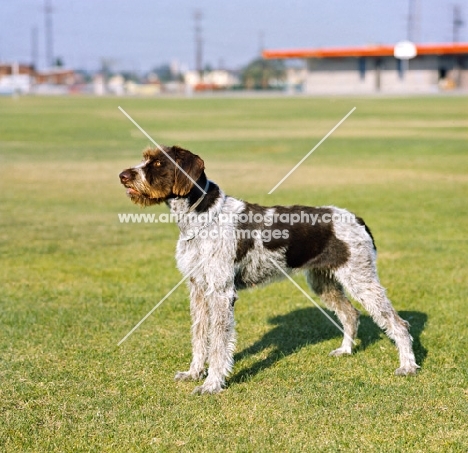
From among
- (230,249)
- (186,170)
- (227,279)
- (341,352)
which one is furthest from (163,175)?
(341,352)

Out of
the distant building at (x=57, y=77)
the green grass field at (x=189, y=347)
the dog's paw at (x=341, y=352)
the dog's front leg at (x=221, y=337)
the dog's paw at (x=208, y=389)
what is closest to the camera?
the green grass field at (x=189, y=347)

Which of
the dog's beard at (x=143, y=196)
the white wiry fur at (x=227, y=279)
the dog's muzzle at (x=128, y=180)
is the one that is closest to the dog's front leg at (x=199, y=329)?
the white wiry fur at (x=227, y=279)

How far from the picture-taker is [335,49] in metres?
105

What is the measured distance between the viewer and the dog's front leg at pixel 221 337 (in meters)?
6.81

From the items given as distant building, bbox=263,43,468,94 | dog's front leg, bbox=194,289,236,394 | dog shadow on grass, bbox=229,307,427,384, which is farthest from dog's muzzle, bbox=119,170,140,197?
distant building, bbox=263,43,468,94

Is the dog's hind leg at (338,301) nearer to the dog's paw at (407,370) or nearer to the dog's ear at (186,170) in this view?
the dog's paw at (407,370)

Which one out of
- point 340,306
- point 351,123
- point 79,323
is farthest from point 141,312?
point 351,123

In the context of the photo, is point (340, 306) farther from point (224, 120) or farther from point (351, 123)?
point (224, 120)

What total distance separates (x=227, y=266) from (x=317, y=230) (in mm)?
1014

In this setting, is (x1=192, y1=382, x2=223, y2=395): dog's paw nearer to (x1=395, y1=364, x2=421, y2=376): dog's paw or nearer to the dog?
the dog

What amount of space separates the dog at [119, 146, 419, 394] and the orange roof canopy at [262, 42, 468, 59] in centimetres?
9614

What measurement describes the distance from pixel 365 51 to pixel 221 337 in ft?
324

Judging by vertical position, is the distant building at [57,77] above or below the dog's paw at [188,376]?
above

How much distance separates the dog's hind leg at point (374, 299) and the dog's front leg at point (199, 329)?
1341mm
